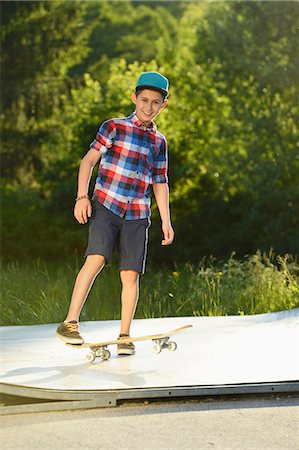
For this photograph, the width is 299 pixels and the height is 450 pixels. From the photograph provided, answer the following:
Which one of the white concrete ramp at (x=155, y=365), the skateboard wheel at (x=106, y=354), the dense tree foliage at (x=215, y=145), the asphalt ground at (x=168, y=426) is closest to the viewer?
the asphalt ground at (x=168, y=426)

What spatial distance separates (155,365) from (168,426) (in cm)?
95

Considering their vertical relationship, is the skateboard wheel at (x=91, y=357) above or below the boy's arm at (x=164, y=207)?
below

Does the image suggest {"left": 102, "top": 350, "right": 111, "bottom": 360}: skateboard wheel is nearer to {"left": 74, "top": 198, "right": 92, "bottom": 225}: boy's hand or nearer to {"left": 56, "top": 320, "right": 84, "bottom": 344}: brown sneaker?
{"left": 56, "top": 320, "right": 84, "bottom": 344}: brown sneaker

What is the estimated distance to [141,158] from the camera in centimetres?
556

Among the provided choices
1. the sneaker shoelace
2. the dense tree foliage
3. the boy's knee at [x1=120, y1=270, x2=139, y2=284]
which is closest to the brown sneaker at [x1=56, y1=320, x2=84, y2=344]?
the sneaker shoelace

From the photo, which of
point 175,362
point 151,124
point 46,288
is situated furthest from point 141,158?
point 46,288

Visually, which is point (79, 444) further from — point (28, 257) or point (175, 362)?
point (28, 257)

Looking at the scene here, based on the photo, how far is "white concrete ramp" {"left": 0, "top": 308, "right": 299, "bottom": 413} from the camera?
4.56 meters

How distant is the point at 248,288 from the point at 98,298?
149 cm

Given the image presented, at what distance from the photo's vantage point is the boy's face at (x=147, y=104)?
5566 mm

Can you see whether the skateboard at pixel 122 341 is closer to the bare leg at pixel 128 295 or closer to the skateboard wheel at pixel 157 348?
the skateboard wheel at pixel 157 348

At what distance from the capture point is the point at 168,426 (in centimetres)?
422

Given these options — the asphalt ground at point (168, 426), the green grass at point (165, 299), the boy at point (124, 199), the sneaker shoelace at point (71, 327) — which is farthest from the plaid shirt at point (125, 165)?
the green grass at point (165, 299)

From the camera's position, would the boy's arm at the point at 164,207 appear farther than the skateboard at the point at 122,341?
Yes
